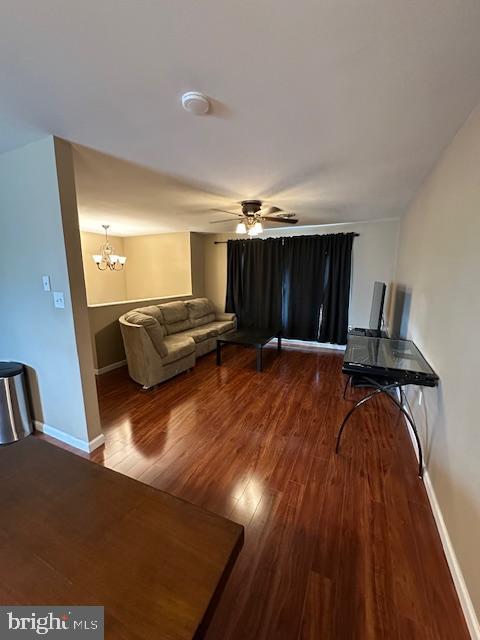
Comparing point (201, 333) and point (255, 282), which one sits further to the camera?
point (255, 282)

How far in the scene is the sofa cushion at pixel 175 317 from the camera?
171 inches

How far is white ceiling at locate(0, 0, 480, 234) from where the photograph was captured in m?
0.92

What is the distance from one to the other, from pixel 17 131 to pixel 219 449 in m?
2.68

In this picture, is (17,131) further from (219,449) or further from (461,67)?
(219,449)

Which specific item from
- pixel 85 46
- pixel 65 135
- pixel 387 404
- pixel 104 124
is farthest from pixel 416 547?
pixel 65 135

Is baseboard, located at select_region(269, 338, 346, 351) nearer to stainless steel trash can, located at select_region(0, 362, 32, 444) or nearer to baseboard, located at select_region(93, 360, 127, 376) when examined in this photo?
baseboard, located at select_region(93, 360, 127, 376)

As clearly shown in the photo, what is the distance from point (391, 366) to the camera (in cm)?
191

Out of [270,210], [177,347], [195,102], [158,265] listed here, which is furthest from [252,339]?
[195,102]

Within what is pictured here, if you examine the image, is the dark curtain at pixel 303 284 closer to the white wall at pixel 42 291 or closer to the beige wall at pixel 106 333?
the beige wall at pixel 106 333

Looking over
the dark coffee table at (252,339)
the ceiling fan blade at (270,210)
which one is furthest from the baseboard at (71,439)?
the ceiling fan blade at (270,210)

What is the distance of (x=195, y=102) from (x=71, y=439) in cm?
262

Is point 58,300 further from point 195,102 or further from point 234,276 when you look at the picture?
point 234,276

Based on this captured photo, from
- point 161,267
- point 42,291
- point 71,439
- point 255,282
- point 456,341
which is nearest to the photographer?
point 456,341

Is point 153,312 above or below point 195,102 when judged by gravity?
below
